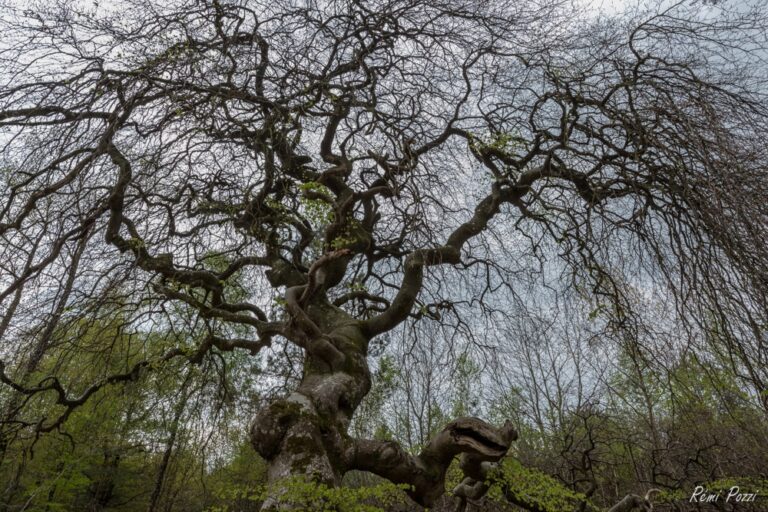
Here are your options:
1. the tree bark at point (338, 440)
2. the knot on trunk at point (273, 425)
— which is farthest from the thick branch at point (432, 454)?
the knot on trunk at point (273, 425)

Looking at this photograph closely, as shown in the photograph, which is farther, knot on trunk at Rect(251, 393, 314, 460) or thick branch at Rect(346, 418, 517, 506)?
thick branch at Rect(346, 418, 517, 506)

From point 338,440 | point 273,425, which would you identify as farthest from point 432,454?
point 273,425

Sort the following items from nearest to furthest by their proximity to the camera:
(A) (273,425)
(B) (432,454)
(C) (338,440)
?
(A) (273,425), (C) (338,440), (B) (432,454)

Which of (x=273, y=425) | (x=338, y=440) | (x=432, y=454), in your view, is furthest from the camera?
(x=432, y=454)

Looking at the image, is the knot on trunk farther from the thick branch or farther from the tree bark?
the thick branch

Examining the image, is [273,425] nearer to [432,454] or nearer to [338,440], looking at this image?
[338,440]

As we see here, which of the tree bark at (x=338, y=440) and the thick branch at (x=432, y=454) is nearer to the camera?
the tree bark at (x=338, y=440)

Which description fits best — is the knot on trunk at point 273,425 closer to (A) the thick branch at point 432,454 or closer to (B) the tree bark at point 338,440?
(B) the tree bark at point 338,440

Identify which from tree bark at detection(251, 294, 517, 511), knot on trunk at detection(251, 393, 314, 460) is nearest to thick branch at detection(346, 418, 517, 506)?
tree bark at detection(251, 294, 517, 511)

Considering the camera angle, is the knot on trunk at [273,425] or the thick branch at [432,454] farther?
the thick branch at [432,454]

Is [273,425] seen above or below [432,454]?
above

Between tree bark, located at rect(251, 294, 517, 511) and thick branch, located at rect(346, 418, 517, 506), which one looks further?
thick branch, located at rect(346, 418, 517, 506)

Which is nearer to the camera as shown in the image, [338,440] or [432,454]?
[338,440]

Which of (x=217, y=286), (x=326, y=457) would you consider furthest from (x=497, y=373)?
(x=217, y=286)
